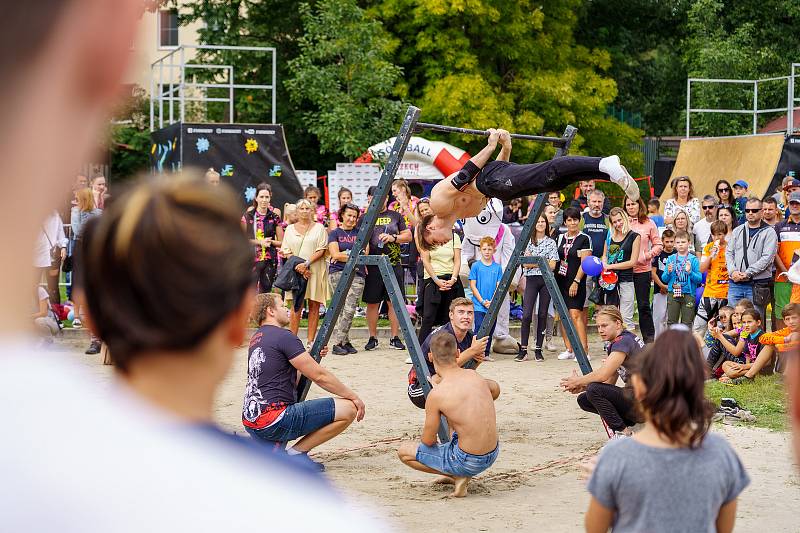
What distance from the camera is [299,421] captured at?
6.69 meters

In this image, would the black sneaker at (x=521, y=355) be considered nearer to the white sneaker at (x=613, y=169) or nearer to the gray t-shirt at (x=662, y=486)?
the white sneaker at (x=613, y=169)

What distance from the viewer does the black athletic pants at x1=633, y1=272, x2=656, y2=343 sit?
11.9m

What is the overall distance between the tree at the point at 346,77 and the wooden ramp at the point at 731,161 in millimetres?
5250

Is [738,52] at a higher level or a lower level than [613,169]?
higher

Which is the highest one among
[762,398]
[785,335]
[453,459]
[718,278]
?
[718,278]

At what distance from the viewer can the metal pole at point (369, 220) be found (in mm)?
7465

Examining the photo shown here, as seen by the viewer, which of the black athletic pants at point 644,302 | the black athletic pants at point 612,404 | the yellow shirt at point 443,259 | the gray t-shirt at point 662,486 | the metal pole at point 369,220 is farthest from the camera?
the black athletic pants at point 644,302

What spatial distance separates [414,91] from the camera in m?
→ 24.1

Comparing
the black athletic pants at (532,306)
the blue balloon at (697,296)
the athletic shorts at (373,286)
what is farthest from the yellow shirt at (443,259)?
the blue balloon at (697,296)

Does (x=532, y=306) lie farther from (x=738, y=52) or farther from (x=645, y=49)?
(x=645, y=49)

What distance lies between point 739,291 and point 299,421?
5.77m

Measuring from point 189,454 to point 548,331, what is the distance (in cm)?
1261

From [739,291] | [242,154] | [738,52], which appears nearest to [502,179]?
[739,291]

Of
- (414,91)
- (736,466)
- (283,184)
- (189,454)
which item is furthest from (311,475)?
Result: (414,91)
